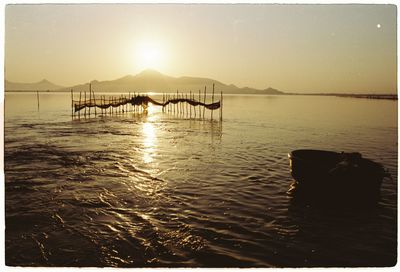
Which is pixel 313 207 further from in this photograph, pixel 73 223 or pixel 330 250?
pixel 73 223

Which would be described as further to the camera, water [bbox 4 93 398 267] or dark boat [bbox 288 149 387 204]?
dark boat [bbox 288 149 387 204]

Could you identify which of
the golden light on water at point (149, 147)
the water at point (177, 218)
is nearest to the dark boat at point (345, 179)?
the water at point (177, 218)

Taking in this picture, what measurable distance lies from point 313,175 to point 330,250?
3.53 m

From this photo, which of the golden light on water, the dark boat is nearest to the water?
the golden light on water

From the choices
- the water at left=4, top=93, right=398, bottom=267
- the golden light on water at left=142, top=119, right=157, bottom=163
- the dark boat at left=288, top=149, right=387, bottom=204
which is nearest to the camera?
the water at left=4, top=93, right=398, bottom=267

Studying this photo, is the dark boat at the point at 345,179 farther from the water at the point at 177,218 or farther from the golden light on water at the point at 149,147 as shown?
the golden light on water at the point at 149,147

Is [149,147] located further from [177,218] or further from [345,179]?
[345,179]

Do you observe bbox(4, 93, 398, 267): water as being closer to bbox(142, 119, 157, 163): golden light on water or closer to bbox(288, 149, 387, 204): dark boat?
bbox(142, 119, 157, 163): golden light on water

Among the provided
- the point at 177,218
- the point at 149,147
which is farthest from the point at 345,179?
the point at 149,147

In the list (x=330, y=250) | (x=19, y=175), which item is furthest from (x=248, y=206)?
(x=19, y=175)

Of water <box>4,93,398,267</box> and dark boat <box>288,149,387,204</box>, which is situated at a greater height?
dark boat <box>288,149,387,204</box>

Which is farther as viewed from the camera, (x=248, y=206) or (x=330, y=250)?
(x=248, y=206)

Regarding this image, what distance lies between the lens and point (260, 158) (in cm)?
1631

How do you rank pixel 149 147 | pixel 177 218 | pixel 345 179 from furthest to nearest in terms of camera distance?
pixel 149 147, pixel 345 179, pixel 177 218
